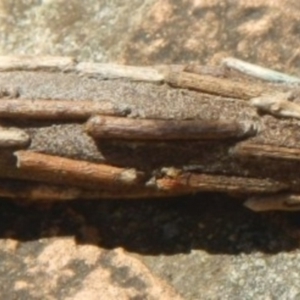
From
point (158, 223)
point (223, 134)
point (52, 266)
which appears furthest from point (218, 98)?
point (52, 266)

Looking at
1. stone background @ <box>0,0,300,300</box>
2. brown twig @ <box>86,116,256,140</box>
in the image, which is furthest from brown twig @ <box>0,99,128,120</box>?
stone background @ <box>0,0,300,300</box>

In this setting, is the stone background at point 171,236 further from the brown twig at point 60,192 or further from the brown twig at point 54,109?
the brown twig at point 54,109

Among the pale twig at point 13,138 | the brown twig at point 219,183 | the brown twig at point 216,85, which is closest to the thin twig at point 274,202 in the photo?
the brown twig at point 219,183

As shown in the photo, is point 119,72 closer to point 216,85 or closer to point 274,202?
point 216,85

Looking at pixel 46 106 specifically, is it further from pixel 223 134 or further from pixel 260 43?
pixel 260 43

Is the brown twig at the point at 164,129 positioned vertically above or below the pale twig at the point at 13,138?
above

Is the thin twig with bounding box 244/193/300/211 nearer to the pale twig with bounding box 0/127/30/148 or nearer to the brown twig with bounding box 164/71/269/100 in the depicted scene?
the brown twig with bounding box 164/71/269/100

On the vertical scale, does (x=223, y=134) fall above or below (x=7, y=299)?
above
